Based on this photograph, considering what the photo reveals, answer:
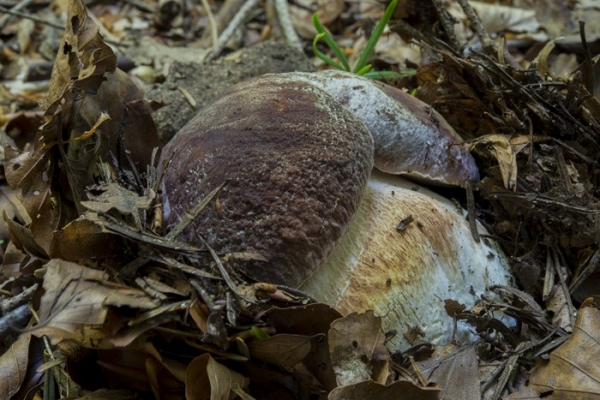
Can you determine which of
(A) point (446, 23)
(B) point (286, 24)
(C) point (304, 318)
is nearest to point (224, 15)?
(B) point (286, 24)

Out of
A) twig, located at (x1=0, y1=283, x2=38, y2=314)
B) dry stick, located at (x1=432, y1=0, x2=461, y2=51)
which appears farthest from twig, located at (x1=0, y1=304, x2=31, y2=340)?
dry stick, located at (x1=432, y1=0, x2=461, y2=51)

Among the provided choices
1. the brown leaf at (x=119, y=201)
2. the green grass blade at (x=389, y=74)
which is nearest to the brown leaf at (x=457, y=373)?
the brown leaf at (x=119, y=201)

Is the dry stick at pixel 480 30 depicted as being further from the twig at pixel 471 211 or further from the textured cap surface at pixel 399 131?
the twig at pixel 471 211

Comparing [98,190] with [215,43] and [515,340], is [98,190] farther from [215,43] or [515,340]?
[215,43]

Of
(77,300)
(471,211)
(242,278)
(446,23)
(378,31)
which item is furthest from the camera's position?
(378,31)

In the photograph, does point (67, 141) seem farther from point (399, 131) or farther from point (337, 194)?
point (399, 131)

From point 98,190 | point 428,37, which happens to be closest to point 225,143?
point 98,190
